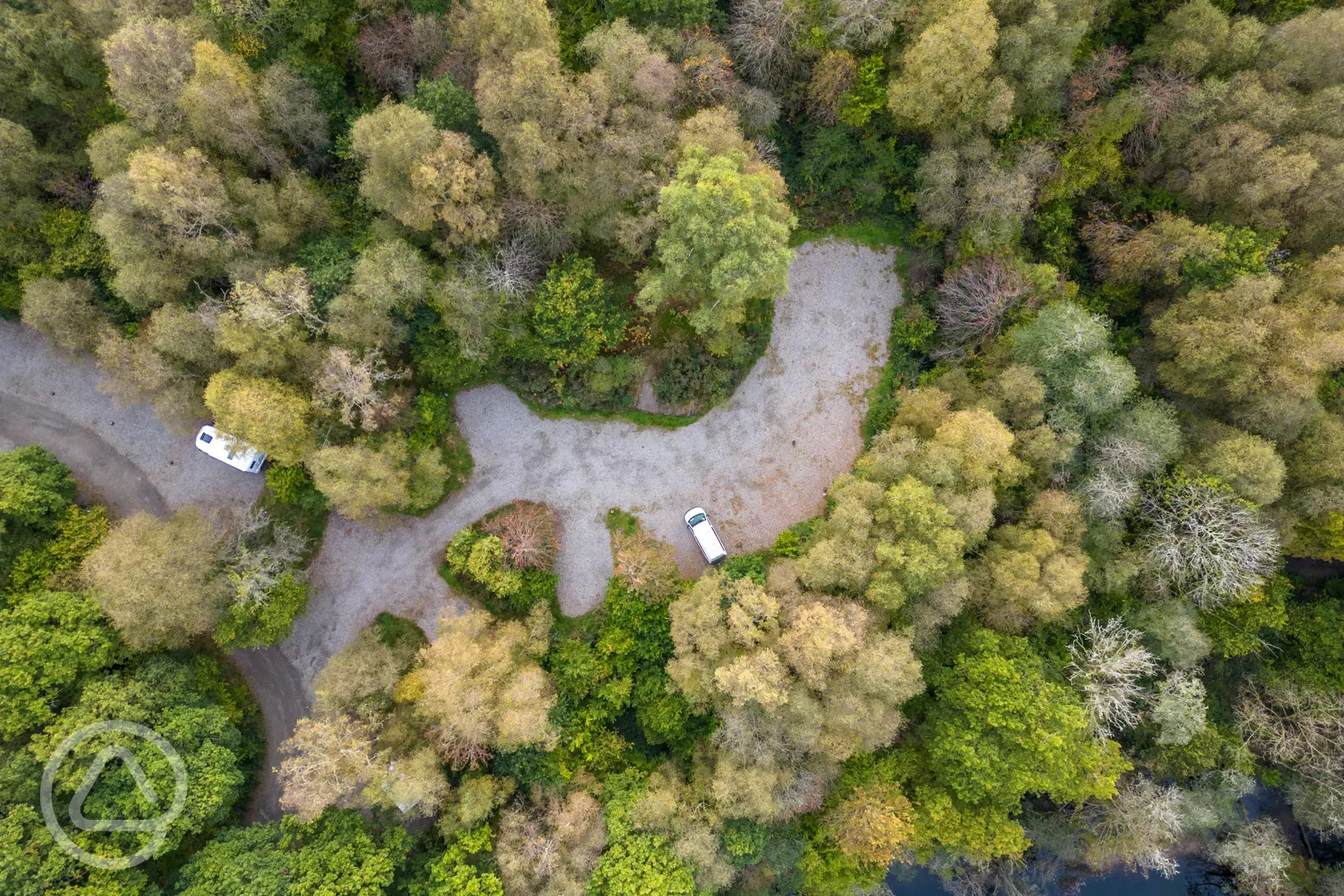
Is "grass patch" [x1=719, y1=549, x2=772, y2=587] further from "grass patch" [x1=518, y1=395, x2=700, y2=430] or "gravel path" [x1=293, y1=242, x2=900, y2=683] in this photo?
"grass patch" [x1=518, y1=395, x2=700, y2=430]

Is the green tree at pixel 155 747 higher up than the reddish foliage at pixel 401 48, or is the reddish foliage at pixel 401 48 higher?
the reddish foliage at pixel 401 48

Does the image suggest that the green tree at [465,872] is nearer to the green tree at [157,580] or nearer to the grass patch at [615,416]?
the green tree at [157,580]

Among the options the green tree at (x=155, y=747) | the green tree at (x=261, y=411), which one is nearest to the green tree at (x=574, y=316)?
the green tree at (x=261, y=411)

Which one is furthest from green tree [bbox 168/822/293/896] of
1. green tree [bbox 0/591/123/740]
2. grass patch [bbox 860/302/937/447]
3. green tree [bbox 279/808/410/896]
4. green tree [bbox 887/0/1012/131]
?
green tree [bbox 887/0/1012/131]

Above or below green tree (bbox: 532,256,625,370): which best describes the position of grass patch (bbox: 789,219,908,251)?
above

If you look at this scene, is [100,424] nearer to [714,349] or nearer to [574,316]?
[574,316]

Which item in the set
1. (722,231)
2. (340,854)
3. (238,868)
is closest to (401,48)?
(722,231)
